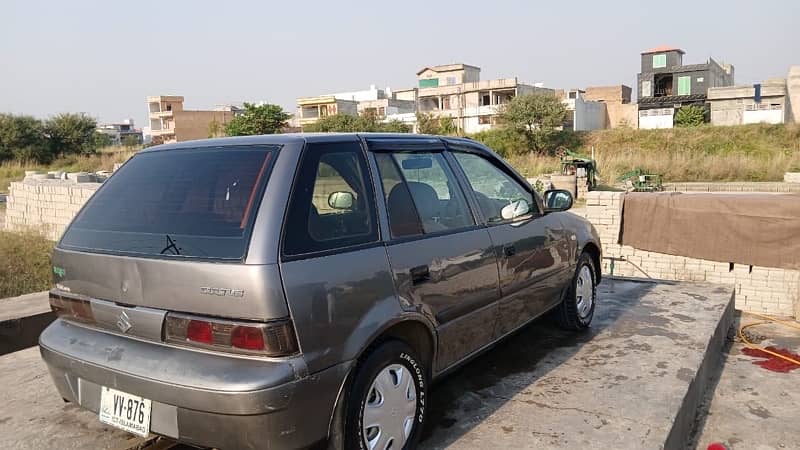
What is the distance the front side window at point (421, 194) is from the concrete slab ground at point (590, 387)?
112 centimetres

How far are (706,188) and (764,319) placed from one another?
20290 mm

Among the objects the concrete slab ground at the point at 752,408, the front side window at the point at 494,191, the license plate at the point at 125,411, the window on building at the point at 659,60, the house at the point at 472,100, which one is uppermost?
the window on building at the point at 659,60

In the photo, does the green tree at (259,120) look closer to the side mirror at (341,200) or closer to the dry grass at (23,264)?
the dry grass at (23,264)

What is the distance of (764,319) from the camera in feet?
25.8

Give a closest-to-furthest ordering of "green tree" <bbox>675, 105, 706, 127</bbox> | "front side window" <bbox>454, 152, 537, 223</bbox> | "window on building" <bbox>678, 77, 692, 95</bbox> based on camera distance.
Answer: "front side window" <bbox>454, 152, 537, 223</bbox> → "green tree" <bbox>675, 105, 706, 127</bbox> → "window on building" <bbox>678, 77, 692, 95</bbox>

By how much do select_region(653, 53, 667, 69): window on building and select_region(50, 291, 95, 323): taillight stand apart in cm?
6921

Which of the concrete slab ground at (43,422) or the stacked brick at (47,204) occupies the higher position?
the stacked brick at (47,204)

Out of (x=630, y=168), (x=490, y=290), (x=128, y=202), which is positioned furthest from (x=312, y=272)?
(x=630, y=168)

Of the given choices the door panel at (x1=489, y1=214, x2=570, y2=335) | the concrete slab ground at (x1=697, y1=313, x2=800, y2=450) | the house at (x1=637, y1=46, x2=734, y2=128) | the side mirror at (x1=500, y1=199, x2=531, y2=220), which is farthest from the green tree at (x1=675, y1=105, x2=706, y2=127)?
the side mirror at (x1=500, y1=199, x2=531, y2=220)

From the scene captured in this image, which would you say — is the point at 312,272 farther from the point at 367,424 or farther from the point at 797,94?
→ the point at 797,94

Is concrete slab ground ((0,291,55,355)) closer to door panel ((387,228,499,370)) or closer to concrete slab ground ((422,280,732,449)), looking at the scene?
concrete slab ground ((422,280,732,449))

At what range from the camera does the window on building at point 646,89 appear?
60.4 m

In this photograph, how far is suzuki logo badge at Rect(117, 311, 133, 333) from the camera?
8.16 feet

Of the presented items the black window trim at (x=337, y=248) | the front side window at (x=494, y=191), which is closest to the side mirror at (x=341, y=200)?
the black window trim at (x=337, y=248)
